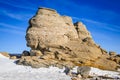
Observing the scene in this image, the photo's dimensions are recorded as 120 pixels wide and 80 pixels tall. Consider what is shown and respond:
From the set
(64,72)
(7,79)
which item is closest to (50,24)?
(64,72)

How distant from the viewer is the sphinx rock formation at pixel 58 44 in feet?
100

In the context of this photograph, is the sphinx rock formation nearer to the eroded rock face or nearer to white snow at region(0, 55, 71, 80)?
the eroded rock face

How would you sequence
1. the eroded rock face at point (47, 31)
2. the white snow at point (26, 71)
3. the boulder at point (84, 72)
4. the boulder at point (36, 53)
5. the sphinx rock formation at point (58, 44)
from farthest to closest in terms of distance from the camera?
the eroded rock face at point (47, 31)
the boulder at point (36, 53)
the sphinx rock formation at point (58, 44)
the boulder at point (84, 72)
the white snow at point (26, 71)

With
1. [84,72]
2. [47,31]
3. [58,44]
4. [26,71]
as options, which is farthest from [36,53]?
[84,72]

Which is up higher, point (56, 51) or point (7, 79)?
point (56, 51)

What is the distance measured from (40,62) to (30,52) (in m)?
5.99

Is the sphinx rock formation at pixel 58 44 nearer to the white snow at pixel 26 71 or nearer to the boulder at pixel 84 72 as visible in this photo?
the white snow at pixel 26 71

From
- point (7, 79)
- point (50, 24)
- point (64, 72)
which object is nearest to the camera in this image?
point (7, 79)

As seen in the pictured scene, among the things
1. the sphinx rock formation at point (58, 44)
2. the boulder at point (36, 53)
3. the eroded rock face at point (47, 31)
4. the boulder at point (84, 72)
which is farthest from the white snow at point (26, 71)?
the eroded rock face at point (47, 31)

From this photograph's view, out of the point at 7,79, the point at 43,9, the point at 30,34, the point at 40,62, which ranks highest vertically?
the point at 43,9

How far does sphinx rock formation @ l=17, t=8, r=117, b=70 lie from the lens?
3050 cm

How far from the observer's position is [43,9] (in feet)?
111

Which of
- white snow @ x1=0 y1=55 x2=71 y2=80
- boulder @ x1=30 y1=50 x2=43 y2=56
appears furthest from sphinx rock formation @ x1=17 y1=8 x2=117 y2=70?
white snow @ x1=0 y1=55 x2=71 y2=80

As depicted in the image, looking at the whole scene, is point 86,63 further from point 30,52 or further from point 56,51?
point 30,52
